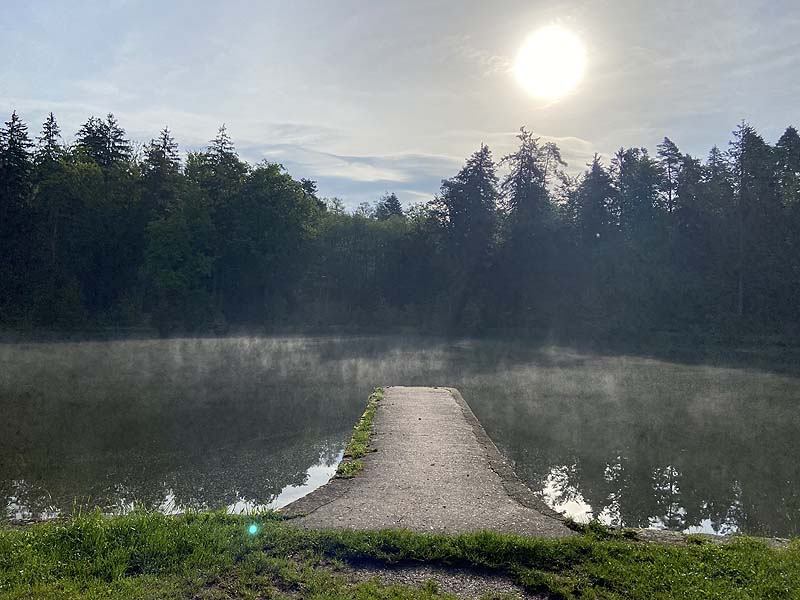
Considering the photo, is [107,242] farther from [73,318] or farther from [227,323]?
[227,323]

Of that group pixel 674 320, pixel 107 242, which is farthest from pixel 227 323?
pixel 674 320

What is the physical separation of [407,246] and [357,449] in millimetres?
38214

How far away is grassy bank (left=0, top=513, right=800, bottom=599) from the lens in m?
4.38

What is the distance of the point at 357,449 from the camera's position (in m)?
9.11

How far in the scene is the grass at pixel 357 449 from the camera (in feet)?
26.2

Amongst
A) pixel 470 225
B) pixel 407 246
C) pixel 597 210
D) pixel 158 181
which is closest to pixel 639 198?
pixel 597 210

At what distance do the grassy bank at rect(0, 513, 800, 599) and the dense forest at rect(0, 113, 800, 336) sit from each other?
33.5 metres

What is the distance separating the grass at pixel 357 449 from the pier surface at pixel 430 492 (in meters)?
0.13

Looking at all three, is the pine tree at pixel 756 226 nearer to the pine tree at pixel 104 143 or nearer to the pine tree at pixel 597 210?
the pine tree at pixel 597 210

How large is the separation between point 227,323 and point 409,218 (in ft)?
67.0

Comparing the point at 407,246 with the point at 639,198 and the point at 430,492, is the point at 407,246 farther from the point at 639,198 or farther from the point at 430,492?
the point at 430,492

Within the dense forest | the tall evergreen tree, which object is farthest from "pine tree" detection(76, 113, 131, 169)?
the tall evergreen tree

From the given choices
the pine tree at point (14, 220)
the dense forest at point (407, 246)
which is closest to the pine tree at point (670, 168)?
the dense forest at point (407, 246)

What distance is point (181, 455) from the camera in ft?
33.9
